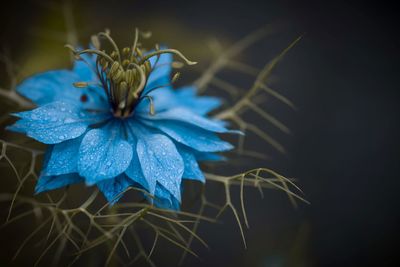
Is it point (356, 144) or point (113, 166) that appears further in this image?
point (356, 144)

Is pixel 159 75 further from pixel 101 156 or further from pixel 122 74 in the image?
pixel 101 156

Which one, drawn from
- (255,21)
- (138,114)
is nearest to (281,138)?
(255,21)

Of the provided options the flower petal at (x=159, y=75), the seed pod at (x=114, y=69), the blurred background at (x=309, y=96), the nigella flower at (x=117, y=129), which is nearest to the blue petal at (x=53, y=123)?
the nigella flower at (x=117, y=129)

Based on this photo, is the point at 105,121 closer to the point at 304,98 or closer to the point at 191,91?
the point at 191,91

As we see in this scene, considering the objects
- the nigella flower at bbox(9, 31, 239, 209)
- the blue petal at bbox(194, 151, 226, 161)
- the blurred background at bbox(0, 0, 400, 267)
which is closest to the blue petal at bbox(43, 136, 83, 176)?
the nigella flower at bbox(9, 31, 239, 209)

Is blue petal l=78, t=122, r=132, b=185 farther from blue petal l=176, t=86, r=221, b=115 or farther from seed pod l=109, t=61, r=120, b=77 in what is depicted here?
blue petal l=176, t=86, r=221, b=115

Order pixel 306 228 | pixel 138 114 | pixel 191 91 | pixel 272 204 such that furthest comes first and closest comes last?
pixel 272 204
pixel 306 228
pixel 191 91
pixel 138 114

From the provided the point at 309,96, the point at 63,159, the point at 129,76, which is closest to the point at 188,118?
the point at 129,76
